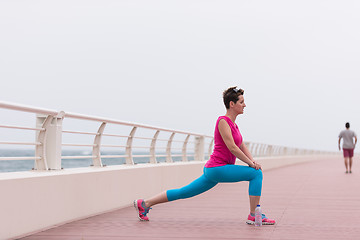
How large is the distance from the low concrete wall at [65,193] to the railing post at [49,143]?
0.20 meters

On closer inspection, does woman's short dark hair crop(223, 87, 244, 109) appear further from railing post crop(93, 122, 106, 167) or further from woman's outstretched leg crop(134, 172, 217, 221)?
railing post crop(93, 122, 106, 167)

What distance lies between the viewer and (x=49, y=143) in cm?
768

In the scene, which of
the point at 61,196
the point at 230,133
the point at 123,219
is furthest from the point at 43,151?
the point at 230,133

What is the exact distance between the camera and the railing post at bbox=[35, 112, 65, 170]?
757 cm

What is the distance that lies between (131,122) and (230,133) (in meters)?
3.54

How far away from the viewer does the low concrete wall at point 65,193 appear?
6.16 metres

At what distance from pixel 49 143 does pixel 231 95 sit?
227 centimetres

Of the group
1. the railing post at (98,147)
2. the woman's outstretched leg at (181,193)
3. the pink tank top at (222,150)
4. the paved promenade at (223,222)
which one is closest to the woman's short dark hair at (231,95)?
the pink tank top at (222,150)

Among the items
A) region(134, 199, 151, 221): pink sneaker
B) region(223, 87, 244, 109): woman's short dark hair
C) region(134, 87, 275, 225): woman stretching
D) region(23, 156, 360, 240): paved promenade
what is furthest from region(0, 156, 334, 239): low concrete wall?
region(223, 87, 244, 109): woman's short dark hair

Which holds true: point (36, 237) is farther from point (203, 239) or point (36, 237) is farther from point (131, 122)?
point (131, 122)

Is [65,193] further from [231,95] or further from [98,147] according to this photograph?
[231,95]

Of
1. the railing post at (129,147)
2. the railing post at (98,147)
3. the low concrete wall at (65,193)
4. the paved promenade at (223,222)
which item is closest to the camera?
the low concrete wall at (65,193)

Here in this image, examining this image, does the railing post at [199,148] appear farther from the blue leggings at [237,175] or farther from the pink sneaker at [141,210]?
the blue leggings at [237,175]

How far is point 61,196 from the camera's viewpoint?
741 centimetres
